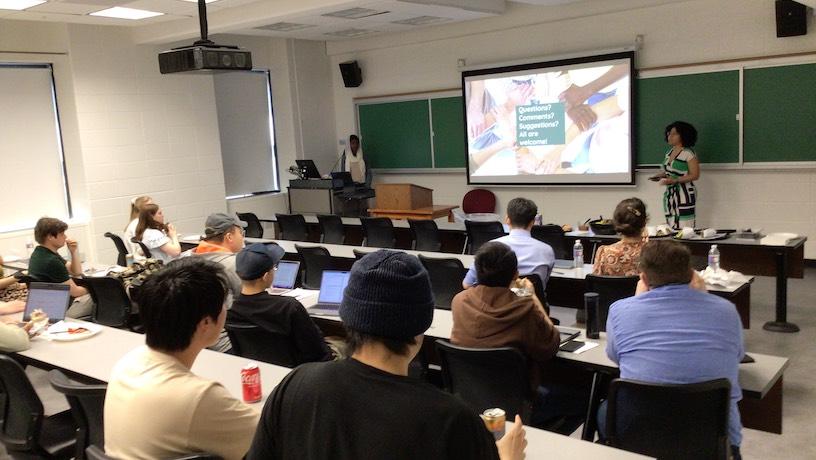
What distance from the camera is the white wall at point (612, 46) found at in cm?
710

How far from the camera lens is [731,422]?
2420 mm

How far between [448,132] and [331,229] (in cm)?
279

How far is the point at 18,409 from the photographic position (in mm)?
2932

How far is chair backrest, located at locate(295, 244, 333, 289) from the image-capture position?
18.6 feet

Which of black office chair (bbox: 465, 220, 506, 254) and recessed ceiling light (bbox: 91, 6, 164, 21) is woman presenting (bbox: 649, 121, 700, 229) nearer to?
black office chair (bbox: 465, 220, 506, 254)

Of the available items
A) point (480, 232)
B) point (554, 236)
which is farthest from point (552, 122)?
point (554, 236)

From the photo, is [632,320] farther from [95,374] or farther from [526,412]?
[95,374]

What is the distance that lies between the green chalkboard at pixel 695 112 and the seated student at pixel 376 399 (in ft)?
22.8

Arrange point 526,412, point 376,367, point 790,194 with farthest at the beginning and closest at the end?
point 790,194 → point 526,412 → point 376,367

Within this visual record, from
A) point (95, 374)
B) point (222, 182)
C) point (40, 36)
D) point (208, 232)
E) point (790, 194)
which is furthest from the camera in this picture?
point (222, 182)

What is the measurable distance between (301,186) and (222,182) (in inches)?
43.3

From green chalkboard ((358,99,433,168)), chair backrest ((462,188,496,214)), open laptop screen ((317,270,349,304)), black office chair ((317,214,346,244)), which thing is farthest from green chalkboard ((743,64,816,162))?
open laptop screen ((317,270,349,304))

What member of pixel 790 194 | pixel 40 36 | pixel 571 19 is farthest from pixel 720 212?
pixel 40 36

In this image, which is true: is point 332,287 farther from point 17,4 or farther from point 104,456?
point 17,4
